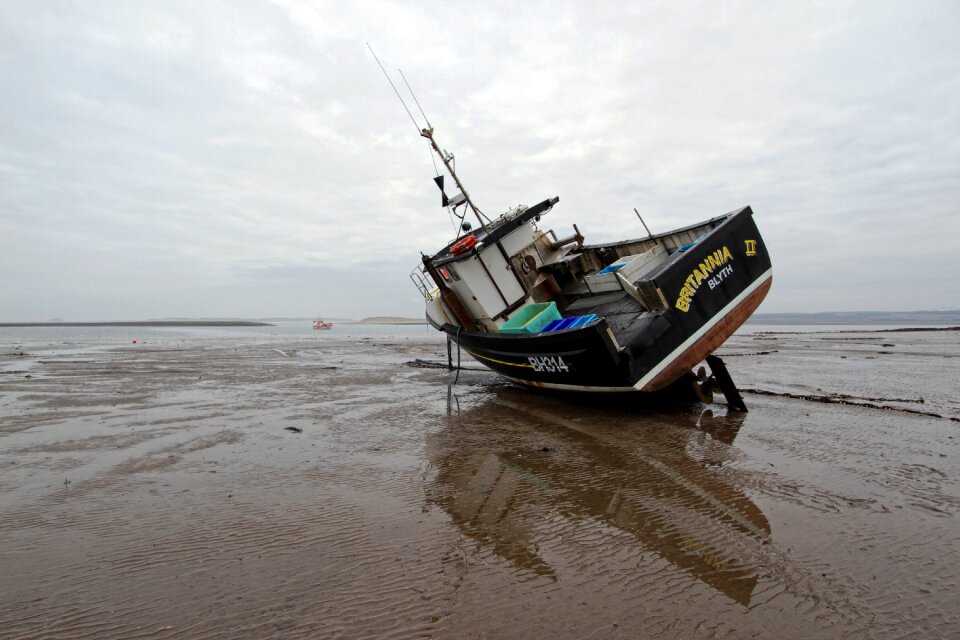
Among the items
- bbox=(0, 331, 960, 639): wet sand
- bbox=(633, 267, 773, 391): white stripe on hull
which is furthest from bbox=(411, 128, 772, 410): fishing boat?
bbox=(0, 331, 960, 639): wet sand

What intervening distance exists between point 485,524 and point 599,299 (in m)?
7.78

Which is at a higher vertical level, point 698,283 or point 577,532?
point 698,283

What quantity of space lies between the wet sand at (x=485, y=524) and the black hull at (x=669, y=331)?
85 centimetres

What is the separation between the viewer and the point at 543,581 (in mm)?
3293

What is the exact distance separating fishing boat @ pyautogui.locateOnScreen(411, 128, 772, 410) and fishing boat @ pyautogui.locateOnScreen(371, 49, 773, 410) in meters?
0.02

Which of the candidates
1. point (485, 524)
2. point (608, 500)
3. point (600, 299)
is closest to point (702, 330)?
point (600, 299)

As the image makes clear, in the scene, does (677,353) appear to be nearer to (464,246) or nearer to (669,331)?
(669,331)

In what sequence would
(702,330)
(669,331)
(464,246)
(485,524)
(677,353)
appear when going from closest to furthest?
(485,524) < (669,331) < (677,353) < (702,330) < (464,246)

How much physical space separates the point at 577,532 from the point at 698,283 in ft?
20.2

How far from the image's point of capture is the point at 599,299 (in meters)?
11.2

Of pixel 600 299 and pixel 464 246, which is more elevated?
pixel 464 246

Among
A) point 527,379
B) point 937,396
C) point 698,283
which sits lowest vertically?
point 937,396

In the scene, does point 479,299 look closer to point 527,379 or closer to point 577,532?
point 527,379

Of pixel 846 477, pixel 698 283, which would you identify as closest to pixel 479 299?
pixel 698 283
